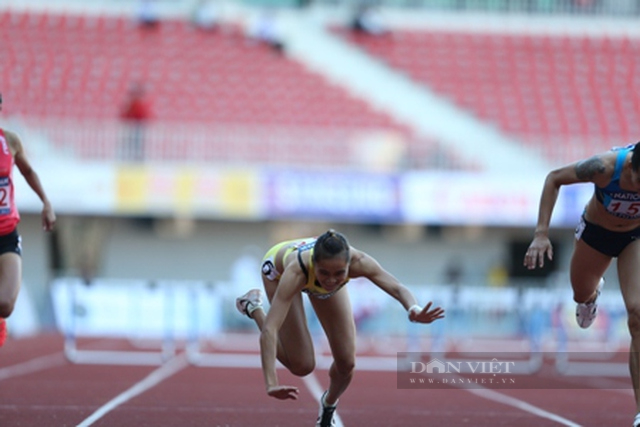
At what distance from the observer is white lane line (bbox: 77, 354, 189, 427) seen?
27.8 feet

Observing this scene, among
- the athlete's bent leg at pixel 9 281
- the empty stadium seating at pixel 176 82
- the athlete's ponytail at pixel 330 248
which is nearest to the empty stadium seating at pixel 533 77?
the empty stadium seating at pixel 176 82

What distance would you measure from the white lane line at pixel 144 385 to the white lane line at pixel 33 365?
4.58 ft

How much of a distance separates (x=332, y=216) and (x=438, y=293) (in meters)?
4.80

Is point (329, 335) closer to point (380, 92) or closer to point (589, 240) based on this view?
point (589, 240)

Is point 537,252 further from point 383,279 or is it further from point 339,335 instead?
point 339,335

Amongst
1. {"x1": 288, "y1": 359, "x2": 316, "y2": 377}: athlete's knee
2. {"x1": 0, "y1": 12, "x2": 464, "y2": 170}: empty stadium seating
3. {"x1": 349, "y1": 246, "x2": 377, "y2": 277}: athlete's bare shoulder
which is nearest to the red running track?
{"x1": 288, "y1": 359, "x2": 316, "y2": 377}: athlete's knee

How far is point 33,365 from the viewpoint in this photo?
46.4ft

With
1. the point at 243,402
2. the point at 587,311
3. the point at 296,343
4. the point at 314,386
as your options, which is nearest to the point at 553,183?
the point at 587,311

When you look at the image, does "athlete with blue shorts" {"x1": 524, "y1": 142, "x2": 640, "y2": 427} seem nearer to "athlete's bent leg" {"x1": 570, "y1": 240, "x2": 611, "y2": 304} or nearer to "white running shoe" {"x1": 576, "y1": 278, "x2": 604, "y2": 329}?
"athlete's bent leg" {"x1": 570, "y1": 240, "x2": 611, "y2": 304}

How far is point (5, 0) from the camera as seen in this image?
2791 centimetres

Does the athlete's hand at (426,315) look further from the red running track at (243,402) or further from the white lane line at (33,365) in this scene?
the white lane line at (33,365)

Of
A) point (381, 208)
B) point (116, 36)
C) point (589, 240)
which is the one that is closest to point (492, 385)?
point (589, 240)

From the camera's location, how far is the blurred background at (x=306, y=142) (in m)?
21.0

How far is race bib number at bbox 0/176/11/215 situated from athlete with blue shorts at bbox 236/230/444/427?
6.12 ft
